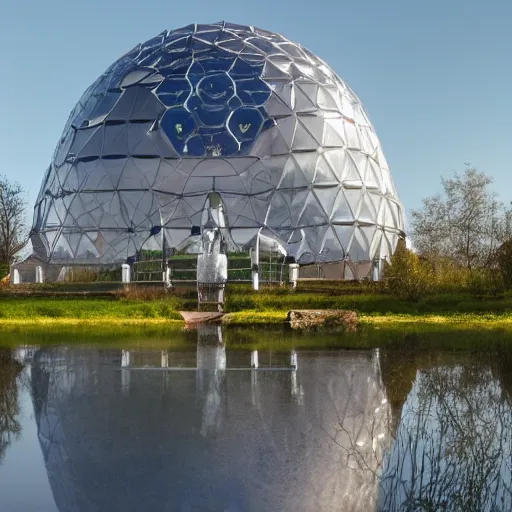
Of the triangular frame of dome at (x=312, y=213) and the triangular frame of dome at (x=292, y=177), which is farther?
the triangular frame of dome at (x=292, y=177)

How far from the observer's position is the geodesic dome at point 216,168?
125 feet

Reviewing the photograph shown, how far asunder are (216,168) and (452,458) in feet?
108

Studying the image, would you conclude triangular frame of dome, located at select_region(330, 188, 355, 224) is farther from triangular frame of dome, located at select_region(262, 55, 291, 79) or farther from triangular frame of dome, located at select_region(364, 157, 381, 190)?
triangular frame of dome, located at select_region(262, 55, 291, 79)

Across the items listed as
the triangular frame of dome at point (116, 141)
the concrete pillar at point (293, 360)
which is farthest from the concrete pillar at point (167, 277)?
the concrete pillar at point (293, 360)

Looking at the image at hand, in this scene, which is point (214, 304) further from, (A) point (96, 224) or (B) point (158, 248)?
(A) point (96, 224)

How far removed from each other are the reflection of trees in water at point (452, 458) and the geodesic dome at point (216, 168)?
28861 mm

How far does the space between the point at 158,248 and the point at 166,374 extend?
2673 centimetres

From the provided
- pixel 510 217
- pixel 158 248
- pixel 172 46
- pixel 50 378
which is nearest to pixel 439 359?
pixel 50 378

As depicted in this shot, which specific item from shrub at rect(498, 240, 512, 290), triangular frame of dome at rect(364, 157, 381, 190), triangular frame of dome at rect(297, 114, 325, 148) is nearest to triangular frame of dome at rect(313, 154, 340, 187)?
triangular frame of dome at rect(297, 114, 325, 148)

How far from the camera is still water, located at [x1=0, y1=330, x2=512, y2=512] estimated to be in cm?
538

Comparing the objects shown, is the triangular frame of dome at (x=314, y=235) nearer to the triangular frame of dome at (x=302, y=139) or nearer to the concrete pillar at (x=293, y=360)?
the triangular frame of dome at (x=302, y=139)

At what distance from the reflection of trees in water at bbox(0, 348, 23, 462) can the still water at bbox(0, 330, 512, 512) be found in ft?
0.09

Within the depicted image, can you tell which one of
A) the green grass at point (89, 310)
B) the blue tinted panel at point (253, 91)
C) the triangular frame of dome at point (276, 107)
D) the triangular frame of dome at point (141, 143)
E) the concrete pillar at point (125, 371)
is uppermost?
the blue tinted panel at point (253, 91)

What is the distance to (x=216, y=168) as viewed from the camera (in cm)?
3809
